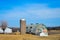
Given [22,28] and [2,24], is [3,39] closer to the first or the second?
[22,28]

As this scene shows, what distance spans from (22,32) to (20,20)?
10.1ft

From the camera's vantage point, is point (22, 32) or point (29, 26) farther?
point (29, 26)

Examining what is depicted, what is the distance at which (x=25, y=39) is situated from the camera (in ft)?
107

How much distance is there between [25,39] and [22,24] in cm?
1232

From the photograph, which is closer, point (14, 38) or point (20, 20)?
point (14, 38)

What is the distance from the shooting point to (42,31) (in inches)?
2227

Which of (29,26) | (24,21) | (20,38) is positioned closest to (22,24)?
(24,21)

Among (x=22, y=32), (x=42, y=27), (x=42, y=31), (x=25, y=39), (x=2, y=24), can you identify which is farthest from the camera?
(x=2, y=24)

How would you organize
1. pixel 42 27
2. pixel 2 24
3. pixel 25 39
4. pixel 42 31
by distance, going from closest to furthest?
1. pixel 25 39
2. pixel 42 31
3. pixel 42 27
4. pixel 2 24

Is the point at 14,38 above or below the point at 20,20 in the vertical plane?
below

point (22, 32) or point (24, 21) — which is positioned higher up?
point (24, 21)

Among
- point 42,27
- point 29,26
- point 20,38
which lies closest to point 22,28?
point 20,38

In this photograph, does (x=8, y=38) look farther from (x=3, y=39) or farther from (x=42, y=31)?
(x=42, y=31)

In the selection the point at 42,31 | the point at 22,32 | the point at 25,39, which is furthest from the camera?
the point at 42,31
